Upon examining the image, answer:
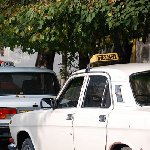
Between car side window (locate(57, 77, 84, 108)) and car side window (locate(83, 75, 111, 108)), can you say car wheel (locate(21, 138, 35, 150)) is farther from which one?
car side window (locate(83, 75, 111, 108))

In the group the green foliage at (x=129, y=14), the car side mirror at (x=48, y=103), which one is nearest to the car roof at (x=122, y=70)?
the car side mirror at (x=48, y=103)

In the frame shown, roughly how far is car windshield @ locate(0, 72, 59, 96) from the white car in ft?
9.42

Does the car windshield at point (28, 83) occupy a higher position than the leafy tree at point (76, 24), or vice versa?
the leafy tree at point (76, 24)

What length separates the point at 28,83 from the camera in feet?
36.8

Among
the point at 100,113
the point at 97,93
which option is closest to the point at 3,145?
the point at 97,93

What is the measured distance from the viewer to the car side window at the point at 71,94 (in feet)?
24.1

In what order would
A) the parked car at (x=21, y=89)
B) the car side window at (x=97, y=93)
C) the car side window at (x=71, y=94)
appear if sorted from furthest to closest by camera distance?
the parked car at (x=21, y=89) → the car side window at (x=71, y=94) → the car side window at (x=97, y=93)

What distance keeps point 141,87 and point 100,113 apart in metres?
0.57

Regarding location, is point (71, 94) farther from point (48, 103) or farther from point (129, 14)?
point (129, 14)

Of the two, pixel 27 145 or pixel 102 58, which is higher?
pixel 102 58

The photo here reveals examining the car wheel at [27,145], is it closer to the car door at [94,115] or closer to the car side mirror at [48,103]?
the car side mirror at [48,103]

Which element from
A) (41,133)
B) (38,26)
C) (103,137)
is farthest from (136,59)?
(103,137)

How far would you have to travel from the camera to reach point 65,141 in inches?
287

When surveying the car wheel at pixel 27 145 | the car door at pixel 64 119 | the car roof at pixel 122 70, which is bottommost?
the car wheel at pixel 27 145
